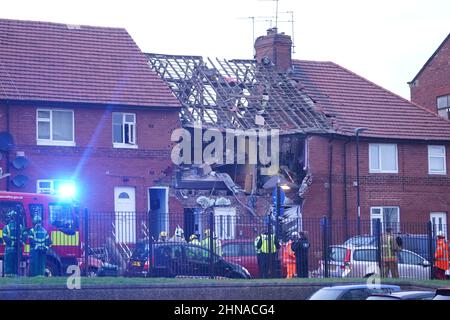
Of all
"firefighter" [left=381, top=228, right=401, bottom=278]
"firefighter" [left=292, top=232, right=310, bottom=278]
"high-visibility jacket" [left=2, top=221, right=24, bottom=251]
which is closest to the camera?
"high-visibility jacket" [left=2, top=221, right=24, bottom=251]

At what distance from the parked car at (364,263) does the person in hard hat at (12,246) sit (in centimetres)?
848

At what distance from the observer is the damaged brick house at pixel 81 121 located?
41.2 meters

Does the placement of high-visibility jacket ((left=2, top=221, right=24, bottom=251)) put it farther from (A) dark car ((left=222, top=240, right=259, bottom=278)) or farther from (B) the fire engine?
(A) dark car ((left=222, top=240, right=259, bottom=278))

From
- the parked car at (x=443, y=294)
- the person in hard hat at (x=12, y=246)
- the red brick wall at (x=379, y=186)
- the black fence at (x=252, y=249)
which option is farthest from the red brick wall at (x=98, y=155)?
the parked car at (x=443, y=294)

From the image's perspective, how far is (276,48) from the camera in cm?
Result: 5031

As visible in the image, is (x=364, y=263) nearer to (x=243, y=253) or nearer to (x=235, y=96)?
(x=243, y=253)

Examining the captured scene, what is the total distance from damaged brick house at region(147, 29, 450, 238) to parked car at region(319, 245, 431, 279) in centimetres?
1243

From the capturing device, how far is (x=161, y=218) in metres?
29.5

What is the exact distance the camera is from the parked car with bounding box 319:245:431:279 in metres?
30.5

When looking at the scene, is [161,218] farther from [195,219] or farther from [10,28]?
[10,28]

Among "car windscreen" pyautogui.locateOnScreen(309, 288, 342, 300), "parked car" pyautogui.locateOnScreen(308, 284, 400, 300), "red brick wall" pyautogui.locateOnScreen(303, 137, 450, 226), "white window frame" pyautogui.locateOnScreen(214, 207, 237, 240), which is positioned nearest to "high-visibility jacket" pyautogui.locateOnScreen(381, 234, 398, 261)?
"white window frame" pyautogui.locateOnScreen(214, 207, 237, 240)

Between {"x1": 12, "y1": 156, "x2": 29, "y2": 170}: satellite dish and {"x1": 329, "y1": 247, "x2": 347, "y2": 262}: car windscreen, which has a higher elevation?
{"x1": 12, "y1": 156, "x2": 29, "y2": 170}: satellite dish

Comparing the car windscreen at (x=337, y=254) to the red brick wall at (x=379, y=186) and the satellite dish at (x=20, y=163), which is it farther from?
the satellite dish at (x=20, y=163)
